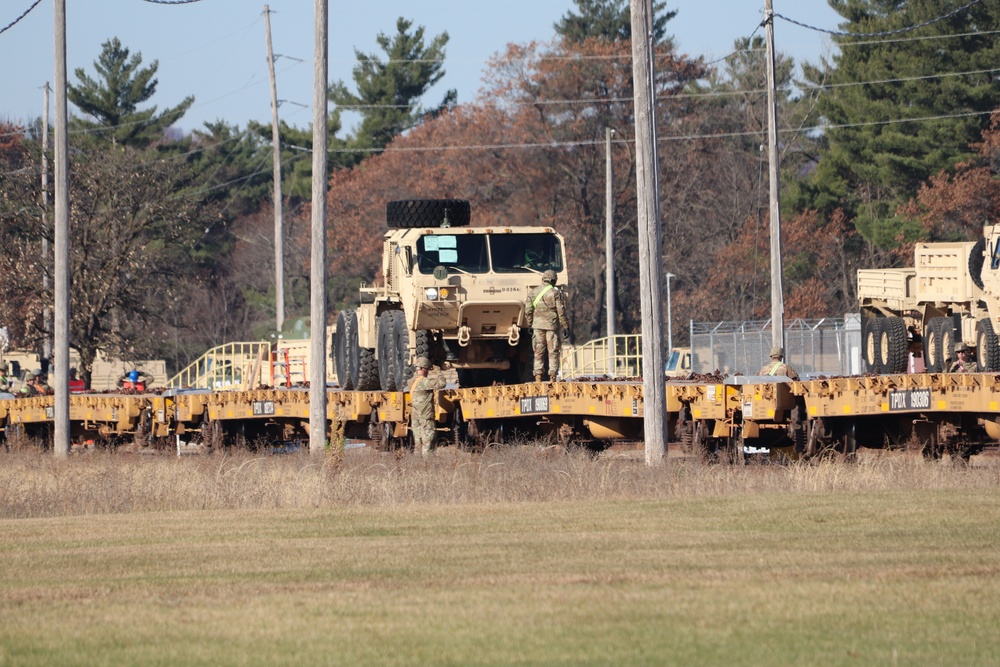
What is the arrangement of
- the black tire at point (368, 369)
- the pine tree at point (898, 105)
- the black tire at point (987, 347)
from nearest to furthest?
the black tire at point (987, 347)
the black tire at point (368, 369)
the pine tree at point (898, 105)

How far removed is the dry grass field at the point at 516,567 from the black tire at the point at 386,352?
23.9ft

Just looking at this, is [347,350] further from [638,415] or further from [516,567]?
[516,567]

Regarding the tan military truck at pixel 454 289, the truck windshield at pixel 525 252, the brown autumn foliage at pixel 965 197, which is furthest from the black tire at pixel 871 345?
the brown autumn foliage at pixel 965 197

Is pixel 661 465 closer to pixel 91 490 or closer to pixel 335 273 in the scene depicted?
pixel 91 490

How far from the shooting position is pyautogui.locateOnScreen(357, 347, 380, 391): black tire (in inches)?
1084

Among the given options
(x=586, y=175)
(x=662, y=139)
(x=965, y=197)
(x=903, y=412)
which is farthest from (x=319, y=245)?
(x=662, y=139)

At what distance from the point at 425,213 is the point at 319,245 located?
Answer: 11.1ft

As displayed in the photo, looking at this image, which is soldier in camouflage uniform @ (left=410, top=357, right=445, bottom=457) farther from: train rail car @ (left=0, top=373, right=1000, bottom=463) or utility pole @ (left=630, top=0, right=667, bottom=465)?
utility pole @ (left=630, top=0, right=667, bottom=465)

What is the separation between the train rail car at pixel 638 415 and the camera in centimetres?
1817

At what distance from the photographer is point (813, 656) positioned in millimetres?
7883

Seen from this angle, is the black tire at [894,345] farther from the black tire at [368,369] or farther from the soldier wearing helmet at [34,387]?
the soldier wearing helmet at [34,387]

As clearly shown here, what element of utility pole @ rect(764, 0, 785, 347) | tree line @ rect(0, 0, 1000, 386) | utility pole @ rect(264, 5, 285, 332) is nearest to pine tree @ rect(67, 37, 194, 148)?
tree line @ rect(0, 0, 1000, 386)

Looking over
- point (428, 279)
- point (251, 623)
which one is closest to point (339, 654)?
point (251, 623)

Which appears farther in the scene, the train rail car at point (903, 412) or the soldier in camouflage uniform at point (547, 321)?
the soldier in camouflage uniform at point (547, 321)
